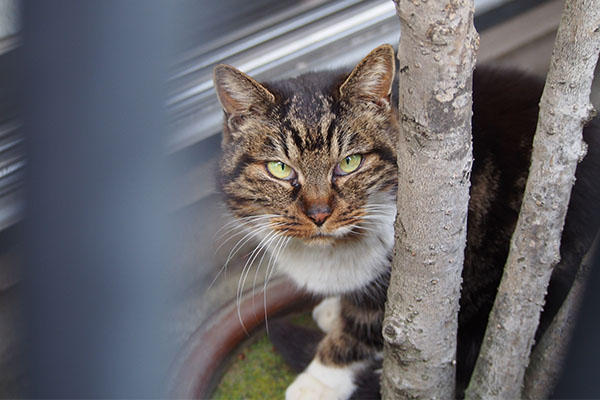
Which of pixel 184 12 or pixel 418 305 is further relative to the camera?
pixel 418 305

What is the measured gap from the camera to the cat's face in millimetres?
1190

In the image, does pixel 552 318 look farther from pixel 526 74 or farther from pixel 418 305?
pixel 526 74

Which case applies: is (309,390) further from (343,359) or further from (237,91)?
(237,91)

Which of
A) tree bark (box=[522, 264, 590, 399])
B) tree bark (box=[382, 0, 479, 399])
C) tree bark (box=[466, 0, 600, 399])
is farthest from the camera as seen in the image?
tree bark (box=[522, 264, 590, 399])

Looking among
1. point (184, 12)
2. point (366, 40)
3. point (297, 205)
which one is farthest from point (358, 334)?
point (184, 12)

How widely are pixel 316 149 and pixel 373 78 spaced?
0.63ft

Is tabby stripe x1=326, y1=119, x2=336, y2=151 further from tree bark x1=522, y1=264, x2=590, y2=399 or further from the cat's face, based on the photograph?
tree bark x1=522, y1=264, x2=590, y2=399

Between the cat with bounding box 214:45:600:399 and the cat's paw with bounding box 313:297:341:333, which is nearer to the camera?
the cat with bounding box 214:45:600:399

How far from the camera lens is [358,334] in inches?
56.7

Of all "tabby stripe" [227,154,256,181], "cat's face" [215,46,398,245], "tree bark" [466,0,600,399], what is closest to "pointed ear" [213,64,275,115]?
"cat's face" [215,46,398,245]

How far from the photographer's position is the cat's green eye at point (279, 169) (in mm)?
1237

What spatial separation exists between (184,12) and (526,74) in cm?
121

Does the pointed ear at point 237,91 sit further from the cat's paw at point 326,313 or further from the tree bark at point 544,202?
the cat's paw at point 326,313

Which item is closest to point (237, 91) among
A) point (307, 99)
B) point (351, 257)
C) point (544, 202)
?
point (307, 99)
